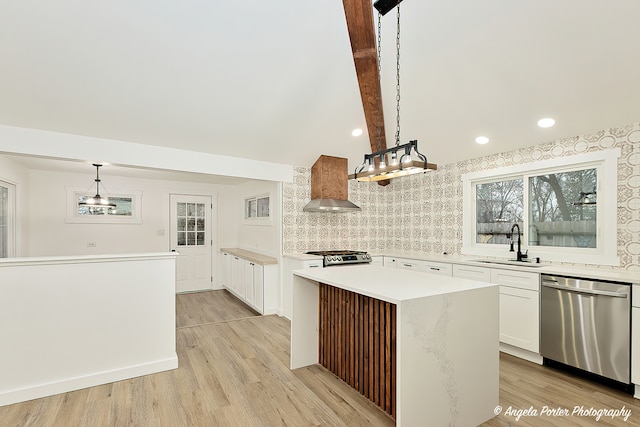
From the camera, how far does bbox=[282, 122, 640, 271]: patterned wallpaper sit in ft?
9.66

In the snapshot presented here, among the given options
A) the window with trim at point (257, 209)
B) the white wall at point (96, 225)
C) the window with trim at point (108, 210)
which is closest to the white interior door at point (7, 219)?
the white wall at point (96, 225)

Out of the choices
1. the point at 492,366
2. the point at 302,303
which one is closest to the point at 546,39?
the point at 492,366

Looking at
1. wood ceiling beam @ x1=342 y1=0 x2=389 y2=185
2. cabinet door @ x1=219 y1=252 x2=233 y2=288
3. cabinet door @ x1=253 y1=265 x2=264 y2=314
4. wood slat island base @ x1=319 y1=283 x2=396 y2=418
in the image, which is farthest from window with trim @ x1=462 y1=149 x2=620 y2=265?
cabinet door @ x1=219 y1=252 x2=233 y2=288

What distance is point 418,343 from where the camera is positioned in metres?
1.91

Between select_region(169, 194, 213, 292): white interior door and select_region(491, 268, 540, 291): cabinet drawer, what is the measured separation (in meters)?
5.12

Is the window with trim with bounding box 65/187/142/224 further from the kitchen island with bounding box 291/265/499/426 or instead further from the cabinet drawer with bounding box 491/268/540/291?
the cabinet drawer with bounding box 491/268/540/291

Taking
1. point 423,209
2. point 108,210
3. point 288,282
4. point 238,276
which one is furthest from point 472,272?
point 108,210

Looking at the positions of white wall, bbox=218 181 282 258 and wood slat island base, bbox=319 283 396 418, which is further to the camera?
white wall, bbox=218 181 282 258

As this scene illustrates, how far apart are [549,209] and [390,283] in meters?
2.48

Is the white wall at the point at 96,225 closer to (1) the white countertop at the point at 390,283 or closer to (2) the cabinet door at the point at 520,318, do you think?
(1) the white countertop at the point at 390,283

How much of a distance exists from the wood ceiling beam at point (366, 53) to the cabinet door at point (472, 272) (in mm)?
1854

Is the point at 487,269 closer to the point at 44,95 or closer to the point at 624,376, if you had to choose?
the point at 624,376

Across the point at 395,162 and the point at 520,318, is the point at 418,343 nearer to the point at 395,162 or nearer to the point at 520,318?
the point at 395,162

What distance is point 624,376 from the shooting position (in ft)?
8.27
